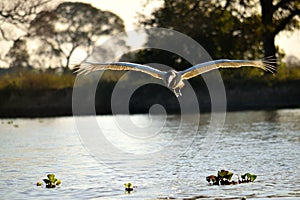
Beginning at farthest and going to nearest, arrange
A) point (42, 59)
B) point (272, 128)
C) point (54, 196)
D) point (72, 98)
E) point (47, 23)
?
point (42, 59), point (47, 23), point (72, 98), point (272, 128), point (54, 196)

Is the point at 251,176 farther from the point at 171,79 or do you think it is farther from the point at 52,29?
the point at 52,29

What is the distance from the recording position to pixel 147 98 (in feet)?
159

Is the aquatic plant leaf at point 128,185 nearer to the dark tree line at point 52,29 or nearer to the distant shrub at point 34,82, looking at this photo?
the distant shrub at point 34,82

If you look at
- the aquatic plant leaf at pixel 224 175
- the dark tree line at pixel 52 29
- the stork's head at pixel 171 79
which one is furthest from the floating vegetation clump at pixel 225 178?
the dark tree line at pixel 52 29

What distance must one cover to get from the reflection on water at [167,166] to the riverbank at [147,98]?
32.7 feet

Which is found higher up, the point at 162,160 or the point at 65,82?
the point at 65,82

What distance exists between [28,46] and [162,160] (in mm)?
44192

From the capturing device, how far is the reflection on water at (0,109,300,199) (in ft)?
63.9

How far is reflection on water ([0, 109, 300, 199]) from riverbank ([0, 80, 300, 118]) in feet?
32.7

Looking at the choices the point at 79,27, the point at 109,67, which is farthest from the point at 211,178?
the point at 79,27

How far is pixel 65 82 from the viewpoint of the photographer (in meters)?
49.5

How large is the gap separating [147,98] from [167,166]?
24.7 m

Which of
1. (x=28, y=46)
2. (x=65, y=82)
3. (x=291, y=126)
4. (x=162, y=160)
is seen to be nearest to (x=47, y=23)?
(x=28, y=46)

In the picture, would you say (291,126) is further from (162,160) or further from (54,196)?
(54,196)
